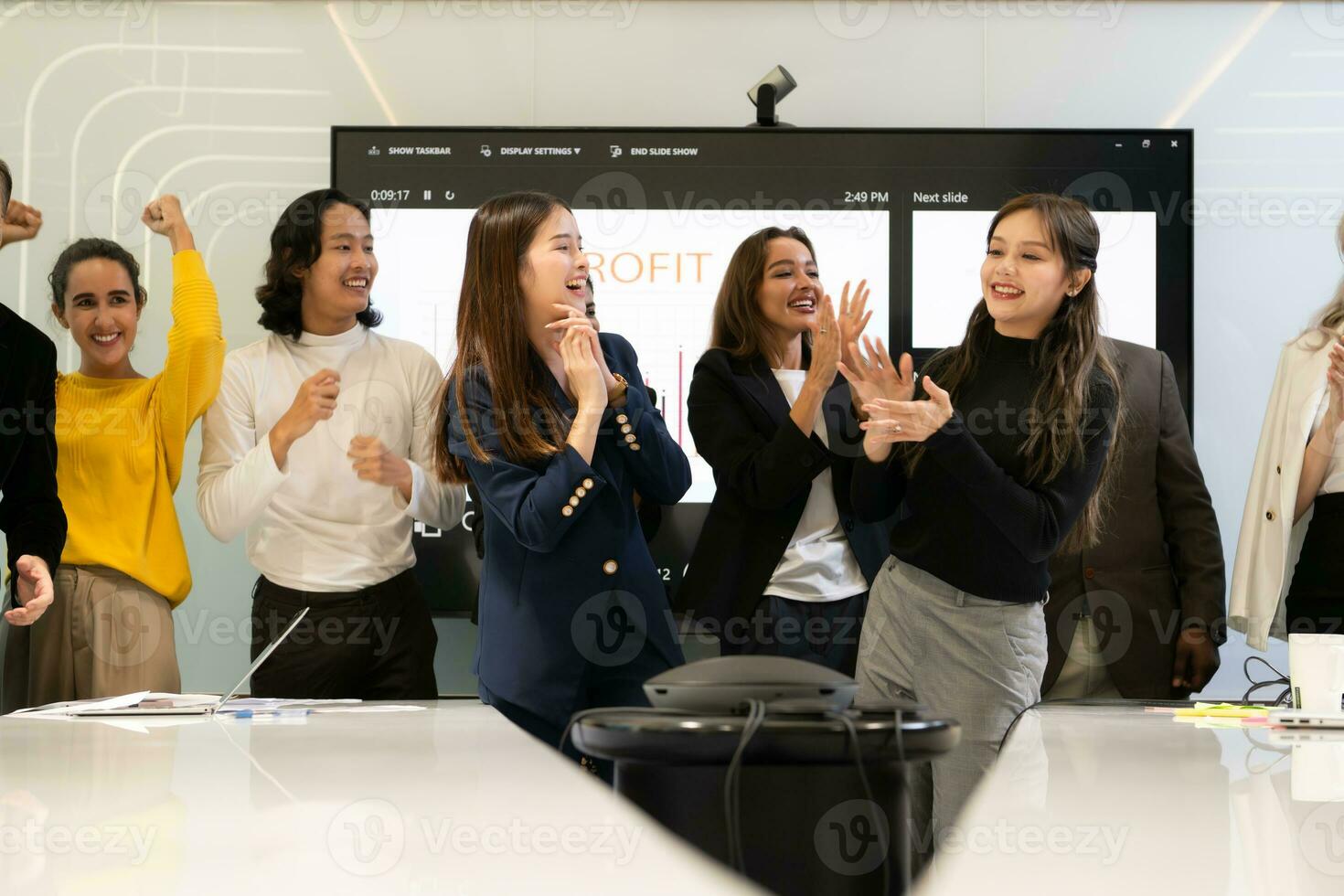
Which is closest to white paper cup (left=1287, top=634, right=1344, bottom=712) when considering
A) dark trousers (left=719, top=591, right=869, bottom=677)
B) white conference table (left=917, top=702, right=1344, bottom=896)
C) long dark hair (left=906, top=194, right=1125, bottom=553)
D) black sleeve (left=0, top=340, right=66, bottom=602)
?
white conference table (left=917, top=702, right=1344, bottom=896)

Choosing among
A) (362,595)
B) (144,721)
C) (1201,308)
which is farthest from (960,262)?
(144,721)

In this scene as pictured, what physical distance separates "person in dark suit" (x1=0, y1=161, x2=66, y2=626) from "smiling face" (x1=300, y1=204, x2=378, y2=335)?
68cm

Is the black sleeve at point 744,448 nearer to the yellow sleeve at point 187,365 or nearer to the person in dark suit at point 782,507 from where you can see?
the person in dark suit at point 782,507

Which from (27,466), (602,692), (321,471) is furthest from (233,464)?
(602,692)

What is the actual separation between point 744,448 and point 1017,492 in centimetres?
73

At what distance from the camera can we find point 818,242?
3861mm

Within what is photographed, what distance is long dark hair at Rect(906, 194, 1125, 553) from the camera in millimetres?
2436

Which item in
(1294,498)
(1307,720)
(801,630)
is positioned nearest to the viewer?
(1307,720)

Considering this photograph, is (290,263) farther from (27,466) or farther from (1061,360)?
(1061,360)

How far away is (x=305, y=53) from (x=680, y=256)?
145 centimetres

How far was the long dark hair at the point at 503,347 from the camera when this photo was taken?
7.58ft

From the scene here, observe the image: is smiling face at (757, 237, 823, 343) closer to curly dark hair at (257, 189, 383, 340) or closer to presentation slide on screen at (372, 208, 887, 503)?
Answer: presentation slide on screen at (372, 208, 887, 503)

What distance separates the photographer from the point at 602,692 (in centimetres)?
213

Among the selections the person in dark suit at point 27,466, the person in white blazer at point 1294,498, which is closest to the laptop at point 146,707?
the person in dark suit at point 27,466
